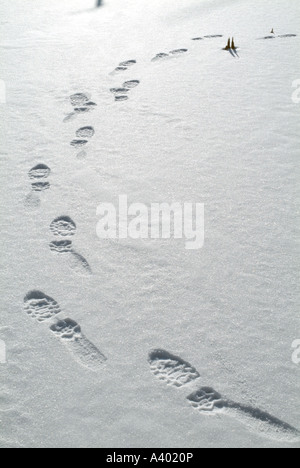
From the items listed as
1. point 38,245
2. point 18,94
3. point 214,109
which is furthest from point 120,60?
point 38,245

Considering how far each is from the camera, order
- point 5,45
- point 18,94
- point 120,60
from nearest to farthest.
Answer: point 18,94
point 120,60
point 5,45

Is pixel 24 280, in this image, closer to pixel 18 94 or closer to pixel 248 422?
pixel 248 422

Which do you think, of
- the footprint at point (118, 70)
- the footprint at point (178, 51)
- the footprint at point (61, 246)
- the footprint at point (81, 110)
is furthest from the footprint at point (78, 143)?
the footprint at point (178, 51)

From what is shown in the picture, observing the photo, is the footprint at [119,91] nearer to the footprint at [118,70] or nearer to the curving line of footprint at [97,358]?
the footprint at [118,70]

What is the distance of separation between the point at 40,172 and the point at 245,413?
64.8 inches

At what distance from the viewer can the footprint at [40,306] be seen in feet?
5.73

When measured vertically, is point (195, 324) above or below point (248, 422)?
above

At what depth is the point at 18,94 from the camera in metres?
3.36

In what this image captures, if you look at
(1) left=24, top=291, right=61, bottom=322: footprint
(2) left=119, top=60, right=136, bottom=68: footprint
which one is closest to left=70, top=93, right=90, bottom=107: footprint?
(2) left=119, top=60, right=136, bottom=68: footprint

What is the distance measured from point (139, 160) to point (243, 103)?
89 centimetres

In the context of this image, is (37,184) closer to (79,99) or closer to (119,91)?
(79,99)

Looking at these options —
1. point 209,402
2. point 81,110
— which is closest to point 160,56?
point 81,110

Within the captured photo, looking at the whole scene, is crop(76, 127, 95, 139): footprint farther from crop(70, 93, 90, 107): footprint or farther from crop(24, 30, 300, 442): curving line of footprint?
crop(24, 30, 300, 442): curving line of footprint

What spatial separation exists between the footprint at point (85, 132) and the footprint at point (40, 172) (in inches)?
14.6
